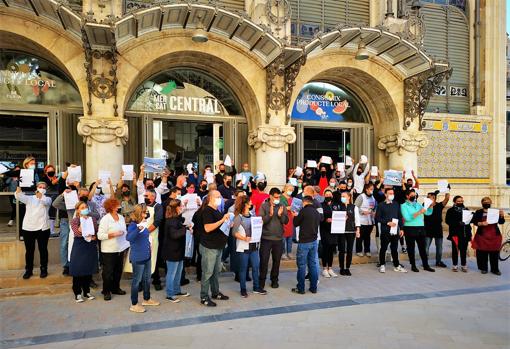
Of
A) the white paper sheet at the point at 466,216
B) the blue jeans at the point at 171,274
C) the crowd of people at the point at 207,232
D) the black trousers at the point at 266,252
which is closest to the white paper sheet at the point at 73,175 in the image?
the crowd of people at the point at 207,232

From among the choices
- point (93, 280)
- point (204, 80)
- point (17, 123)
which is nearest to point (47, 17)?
point (17, 123)

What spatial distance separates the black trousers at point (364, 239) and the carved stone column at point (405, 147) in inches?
202

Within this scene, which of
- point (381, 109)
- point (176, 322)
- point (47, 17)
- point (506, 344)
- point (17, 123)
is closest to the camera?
point (506, 344)

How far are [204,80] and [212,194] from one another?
752 cm

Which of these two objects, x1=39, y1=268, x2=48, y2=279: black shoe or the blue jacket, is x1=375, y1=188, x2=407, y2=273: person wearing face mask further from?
x1=39, y1=268, x2=48, y2=279: black shoe

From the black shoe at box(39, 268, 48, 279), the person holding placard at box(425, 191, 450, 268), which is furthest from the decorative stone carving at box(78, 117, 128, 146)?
the person holding placard at box(425, 191, 450, 268)

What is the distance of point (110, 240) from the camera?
664cm

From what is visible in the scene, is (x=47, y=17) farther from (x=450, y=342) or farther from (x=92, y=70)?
(x=450, y=342)

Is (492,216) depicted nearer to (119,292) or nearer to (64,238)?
(119,292)

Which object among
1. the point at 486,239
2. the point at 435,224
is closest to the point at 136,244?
the point at 435,224

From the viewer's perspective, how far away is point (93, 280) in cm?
763

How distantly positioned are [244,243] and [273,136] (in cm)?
594

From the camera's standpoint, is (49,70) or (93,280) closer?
(93,280)

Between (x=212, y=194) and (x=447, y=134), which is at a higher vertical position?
(x=447, y=134)
